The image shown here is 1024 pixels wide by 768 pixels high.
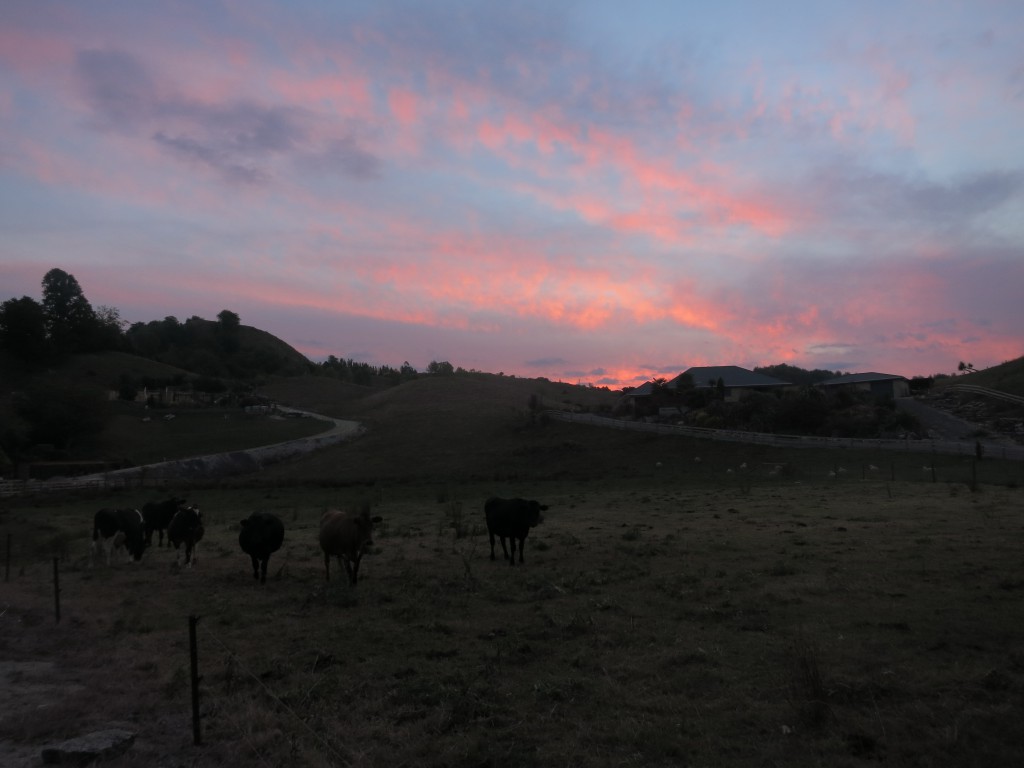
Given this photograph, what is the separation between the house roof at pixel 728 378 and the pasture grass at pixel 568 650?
6374 centimetres

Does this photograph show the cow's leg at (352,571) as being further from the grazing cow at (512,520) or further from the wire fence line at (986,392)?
the wire fence line at (986,392)

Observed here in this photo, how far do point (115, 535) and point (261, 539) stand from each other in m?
5.56

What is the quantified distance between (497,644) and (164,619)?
6408 mm

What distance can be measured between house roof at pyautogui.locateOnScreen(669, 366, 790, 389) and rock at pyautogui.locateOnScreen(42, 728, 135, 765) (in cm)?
7968

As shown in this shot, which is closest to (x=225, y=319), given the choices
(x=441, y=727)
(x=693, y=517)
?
(x=693, y=517)

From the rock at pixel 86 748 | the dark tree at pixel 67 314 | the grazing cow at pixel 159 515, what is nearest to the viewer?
the rock at pixel 86 748

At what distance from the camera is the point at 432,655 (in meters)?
10.2

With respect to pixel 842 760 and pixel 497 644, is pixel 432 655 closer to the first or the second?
pixel 497 644

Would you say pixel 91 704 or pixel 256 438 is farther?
pixel 256 438

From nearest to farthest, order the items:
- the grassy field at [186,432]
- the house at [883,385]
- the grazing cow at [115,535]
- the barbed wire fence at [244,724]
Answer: the barbed wire fence at [244,724] → the grazing cow at [115,535] → the grassy field at [186,432] → the house at [883,385]

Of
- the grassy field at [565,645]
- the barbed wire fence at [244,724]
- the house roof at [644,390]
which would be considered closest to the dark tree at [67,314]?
the house roof at [644,390]

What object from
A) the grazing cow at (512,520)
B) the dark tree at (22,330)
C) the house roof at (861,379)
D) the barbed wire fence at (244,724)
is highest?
the dark tree at (22,330)

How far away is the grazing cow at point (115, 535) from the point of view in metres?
18.9

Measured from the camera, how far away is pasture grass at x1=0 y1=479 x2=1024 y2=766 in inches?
282
